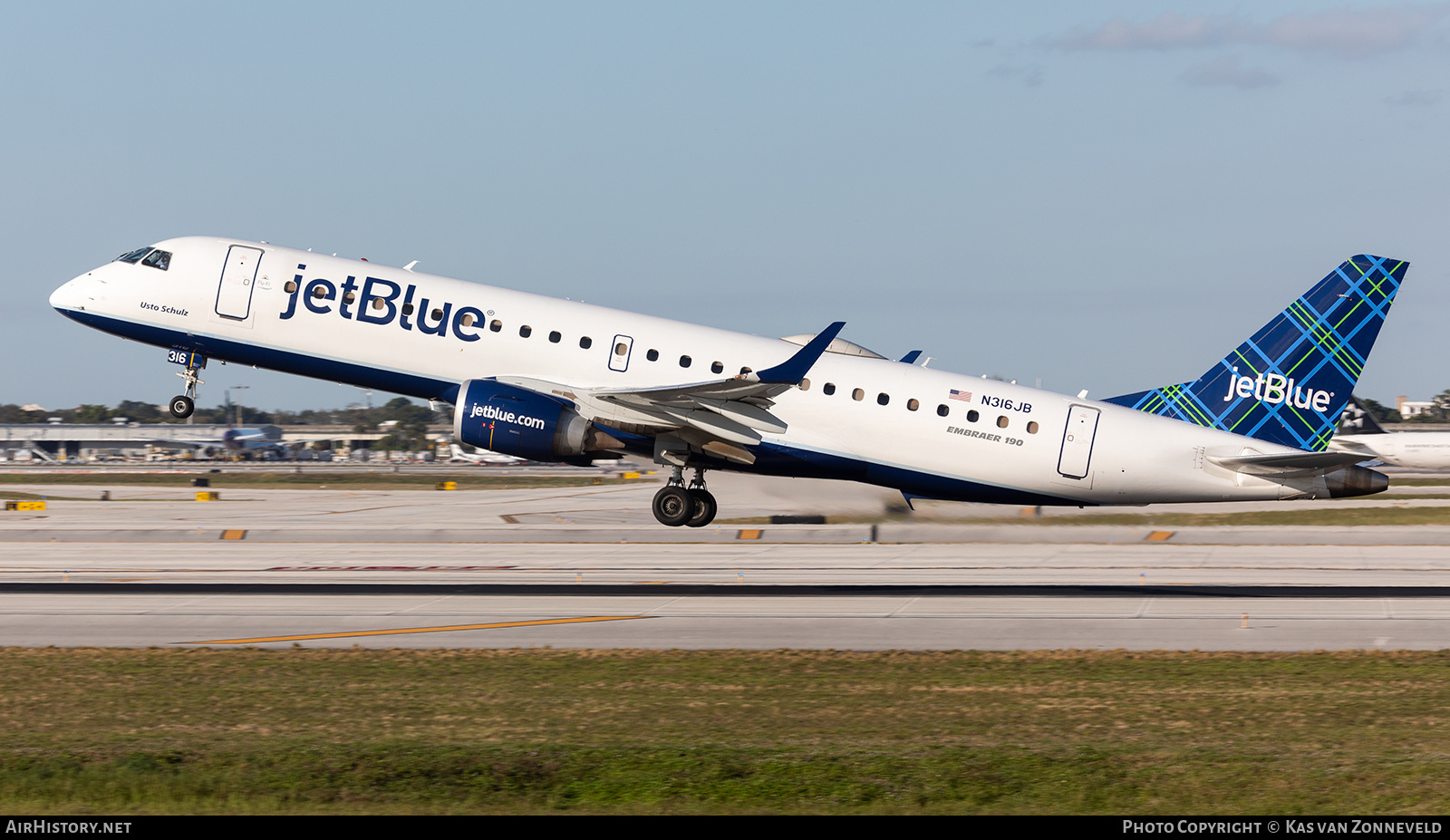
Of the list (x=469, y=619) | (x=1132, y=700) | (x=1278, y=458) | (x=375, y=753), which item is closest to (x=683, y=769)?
(x=375, y=753)

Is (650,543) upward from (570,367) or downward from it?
downward

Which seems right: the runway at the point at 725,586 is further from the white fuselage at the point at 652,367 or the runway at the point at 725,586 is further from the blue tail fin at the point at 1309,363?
the blue tail fin at the point at 1309,363

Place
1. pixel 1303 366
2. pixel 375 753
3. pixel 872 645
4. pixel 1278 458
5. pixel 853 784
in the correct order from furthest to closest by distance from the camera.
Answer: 1. pixel 1303 366
2. pixel 1278 458
3. pixel 872 645
4. pixel 375 753
5. pixel 853 784

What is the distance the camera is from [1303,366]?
31234mm

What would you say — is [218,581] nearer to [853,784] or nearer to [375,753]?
[375,753]

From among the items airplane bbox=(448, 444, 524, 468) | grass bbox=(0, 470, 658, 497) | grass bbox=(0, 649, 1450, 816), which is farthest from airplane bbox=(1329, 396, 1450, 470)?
airplane bbox=(448, 444, 524, 468)

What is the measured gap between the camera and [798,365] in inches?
1090

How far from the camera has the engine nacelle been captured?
28.7 meters

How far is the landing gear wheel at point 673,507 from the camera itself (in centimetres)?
3144

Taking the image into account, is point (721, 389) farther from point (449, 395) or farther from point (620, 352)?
point (449, 395)

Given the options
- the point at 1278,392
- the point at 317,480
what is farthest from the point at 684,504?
the point at 317,480

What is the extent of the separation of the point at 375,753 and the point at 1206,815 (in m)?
7.69

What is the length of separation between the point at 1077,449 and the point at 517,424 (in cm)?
1340

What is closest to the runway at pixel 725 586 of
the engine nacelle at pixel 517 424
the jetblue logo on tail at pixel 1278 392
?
the engine nacelle at pixel 517 424
